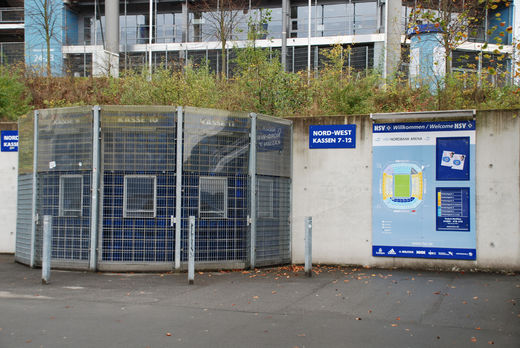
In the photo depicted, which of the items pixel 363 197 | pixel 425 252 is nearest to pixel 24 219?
pixel 363 197

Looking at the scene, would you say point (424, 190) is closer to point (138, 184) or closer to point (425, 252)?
point (425, 252)

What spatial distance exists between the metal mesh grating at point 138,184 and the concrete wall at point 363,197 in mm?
3076

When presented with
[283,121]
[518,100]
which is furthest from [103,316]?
[518,100]

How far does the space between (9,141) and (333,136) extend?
8.07 metres

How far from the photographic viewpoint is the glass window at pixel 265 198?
12.4 m

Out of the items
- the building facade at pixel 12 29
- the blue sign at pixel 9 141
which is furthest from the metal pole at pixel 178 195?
the building facade at pixel 12 29

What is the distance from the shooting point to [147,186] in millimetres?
11531

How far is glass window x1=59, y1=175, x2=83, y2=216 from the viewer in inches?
464

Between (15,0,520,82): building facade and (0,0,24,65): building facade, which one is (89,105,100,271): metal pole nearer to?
(15,0,520,82): building facade

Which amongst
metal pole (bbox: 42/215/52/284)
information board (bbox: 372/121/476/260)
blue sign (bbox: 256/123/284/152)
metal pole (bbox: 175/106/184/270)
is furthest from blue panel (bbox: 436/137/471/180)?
metal pole (bbox: 42/215/52/284)

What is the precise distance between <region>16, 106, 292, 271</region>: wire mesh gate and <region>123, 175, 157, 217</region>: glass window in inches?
0.8

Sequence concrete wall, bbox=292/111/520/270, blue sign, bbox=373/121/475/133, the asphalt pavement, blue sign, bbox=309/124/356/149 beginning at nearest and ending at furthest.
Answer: the asphalt pavement, concrete wall, bbox=292/111/520/270, blue sign, bbox=373/121/475/133, blue sign, bbox=309/124/356/149

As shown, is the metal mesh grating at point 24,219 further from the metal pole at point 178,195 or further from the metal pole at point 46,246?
the metal pole at point 178,195

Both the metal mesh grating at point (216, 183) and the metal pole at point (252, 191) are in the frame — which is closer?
the metal mesh grating at point (216, 183)
